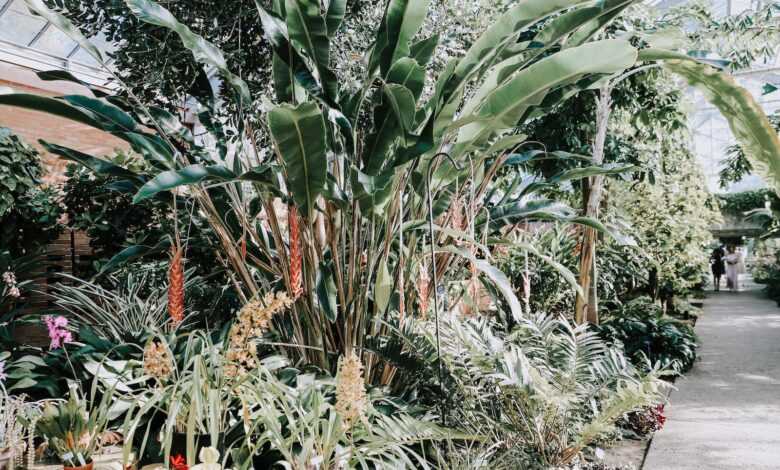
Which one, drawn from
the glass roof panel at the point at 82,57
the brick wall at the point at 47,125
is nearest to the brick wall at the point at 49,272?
the brick wall at the point at 47,125

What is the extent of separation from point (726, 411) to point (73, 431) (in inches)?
163

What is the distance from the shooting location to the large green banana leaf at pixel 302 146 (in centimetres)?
206

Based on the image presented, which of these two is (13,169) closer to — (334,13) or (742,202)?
(334,13)

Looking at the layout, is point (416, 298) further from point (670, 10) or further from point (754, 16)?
point (754, 16)

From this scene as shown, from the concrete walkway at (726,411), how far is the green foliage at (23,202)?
14.2 ft

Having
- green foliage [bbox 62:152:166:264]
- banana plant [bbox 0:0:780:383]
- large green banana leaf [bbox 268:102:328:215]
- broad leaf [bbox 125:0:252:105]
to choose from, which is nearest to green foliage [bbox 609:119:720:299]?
banana plant [bbox 0:0:780:383]

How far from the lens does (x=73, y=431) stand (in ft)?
6.10

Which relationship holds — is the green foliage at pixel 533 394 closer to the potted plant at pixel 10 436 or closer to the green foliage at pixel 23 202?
the potted plant at pixel 10 436

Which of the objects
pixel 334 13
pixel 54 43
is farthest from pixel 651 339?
pixel 54 43

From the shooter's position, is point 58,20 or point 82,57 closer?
point 58,20

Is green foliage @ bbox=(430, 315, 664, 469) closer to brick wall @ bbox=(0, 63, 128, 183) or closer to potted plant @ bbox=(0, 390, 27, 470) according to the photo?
potted plant @ bbox=(0, 390, 27, 470)

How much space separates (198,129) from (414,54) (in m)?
5.65

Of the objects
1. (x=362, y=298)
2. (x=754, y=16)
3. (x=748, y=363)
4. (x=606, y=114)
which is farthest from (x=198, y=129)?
(x=748, y=363)

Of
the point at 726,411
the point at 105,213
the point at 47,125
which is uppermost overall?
the point at 47,125
